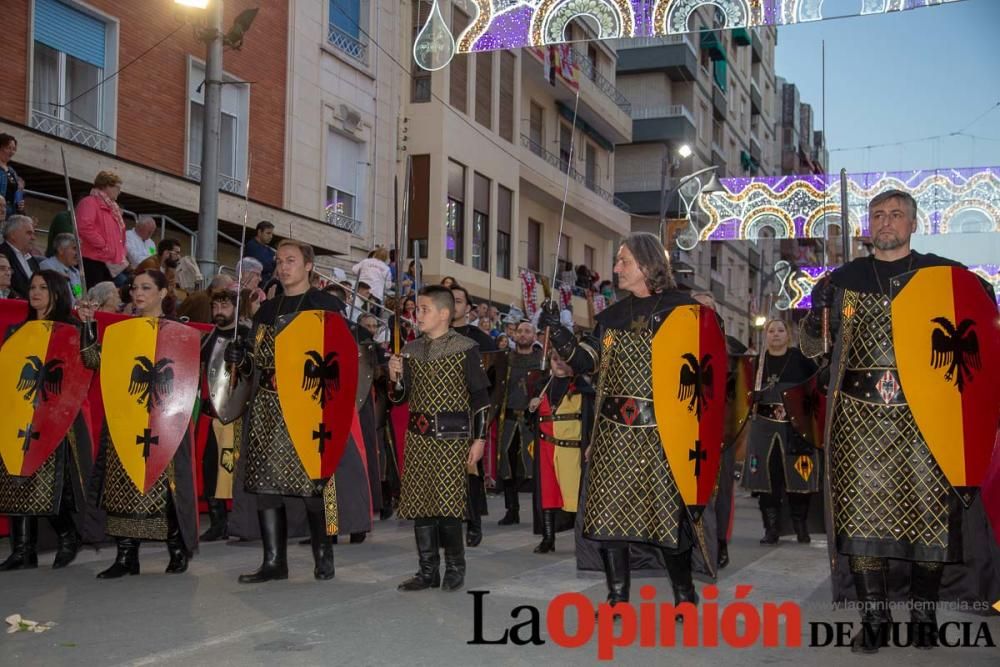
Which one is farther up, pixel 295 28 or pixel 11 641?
pixel 295 28

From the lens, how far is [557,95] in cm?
3136

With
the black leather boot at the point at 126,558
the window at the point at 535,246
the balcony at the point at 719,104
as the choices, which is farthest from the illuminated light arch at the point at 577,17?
the balcony at the point at 719,104

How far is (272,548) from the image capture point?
6.96m

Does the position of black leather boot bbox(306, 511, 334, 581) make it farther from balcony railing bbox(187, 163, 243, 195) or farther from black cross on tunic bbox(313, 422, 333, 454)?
balcony railing bbox(187, 163, 243, 195)

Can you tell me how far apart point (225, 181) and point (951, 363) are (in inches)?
528

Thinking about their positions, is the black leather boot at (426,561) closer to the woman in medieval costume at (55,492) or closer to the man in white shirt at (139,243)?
the woman in medieval costume at (55,492)

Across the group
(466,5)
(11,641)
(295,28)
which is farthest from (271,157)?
(11,641)

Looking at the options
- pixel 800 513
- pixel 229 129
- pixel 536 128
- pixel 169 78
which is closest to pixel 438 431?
pixel 800 513

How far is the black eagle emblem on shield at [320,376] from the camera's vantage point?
22.7ft

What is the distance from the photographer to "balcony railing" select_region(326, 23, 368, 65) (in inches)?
789

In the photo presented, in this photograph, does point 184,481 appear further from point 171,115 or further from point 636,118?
point 636,118

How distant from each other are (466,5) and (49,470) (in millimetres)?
3851

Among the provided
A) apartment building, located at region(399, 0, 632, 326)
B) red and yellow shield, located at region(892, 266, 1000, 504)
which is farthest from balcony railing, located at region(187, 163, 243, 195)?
red and yellow shield, located at region(892, 266, 1000, 504)

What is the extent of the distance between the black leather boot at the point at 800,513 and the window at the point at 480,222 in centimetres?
1589
